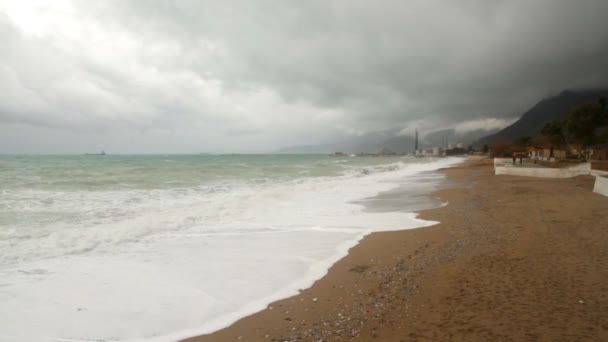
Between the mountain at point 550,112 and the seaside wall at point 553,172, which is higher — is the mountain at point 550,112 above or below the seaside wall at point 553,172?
above

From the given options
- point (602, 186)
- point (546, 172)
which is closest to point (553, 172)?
point (546, 172)

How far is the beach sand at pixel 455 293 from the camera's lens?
3279 millimetres

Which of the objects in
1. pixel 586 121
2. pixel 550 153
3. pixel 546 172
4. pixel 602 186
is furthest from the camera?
pixel 550 153

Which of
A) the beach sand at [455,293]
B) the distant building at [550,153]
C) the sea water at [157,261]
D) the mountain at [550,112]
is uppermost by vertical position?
the mountain at [550,112]

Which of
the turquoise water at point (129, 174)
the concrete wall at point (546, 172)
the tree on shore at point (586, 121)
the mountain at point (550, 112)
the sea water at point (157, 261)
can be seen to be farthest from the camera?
the mountain at point (550, 112)

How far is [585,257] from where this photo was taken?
5430 millimetres

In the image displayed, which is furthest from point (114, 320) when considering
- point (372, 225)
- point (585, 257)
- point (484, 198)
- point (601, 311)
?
point (484, 198)

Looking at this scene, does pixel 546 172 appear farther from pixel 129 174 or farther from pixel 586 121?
pixel 129 174

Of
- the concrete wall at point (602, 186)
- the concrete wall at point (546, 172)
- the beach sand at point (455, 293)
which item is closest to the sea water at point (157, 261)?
the beach sand at point (455, 293)

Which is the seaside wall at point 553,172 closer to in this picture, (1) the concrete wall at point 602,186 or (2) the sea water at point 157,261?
(1) the concrete wall at point 602,186

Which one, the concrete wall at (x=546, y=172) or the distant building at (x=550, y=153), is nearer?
the concrete wall at (x=546, y=172)

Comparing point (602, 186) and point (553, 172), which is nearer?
point (602, 186)

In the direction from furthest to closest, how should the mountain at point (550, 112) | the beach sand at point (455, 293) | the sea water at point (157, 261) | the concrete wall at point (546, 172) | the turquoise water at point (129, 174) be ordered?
the mountain at point (550, 112) < the concrete wall at point (546, 172) < the turquoise water at point (129, 174) < the sea water at point (157, 261) < the beach sand at point (455, 293)

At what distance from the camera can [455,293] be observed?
414cm
